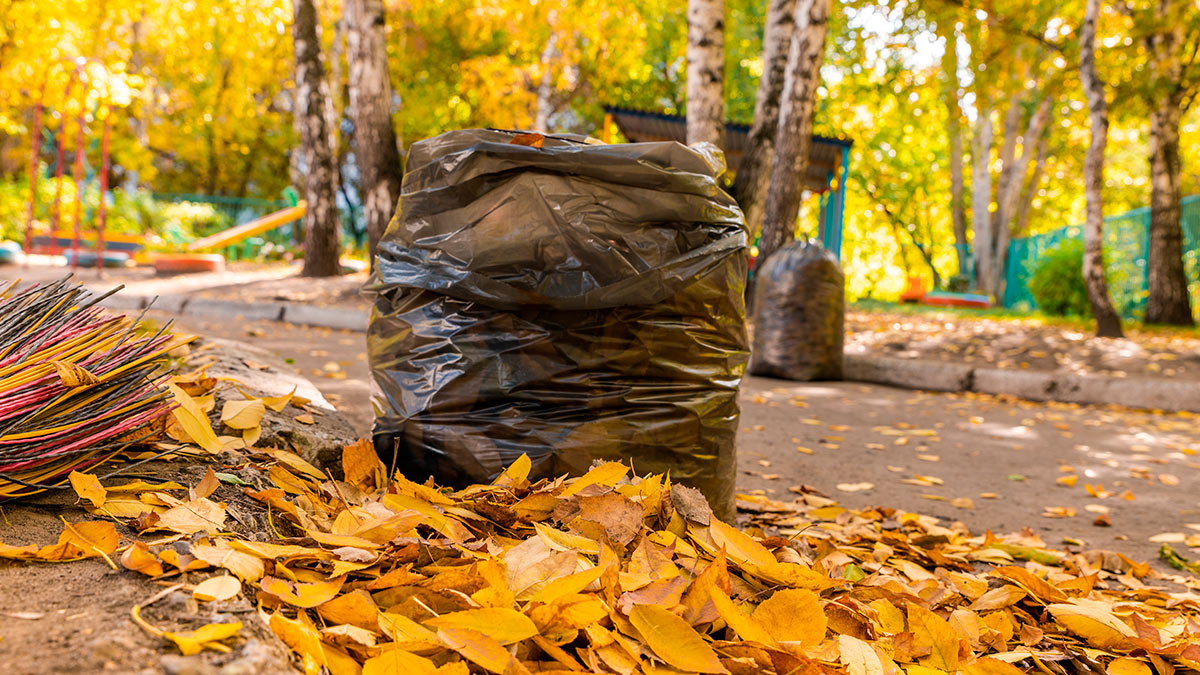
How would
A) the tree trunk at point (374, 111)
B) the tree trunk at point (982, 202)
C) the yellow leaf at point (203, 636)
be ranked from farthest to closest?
the tree trunk at point (982, 202)
the tree trunk at point (374, 111)
the yellow leaf at point (203, 636)

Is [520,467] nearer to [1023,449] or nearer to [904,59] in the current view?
[1023,449]

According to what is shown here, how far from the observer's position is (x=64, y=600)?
949 millimetres

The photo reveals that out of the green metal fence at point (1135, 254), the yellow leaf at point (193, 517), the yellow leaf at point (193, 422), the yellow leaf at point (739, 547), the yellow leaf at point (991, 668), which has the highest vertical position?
the green metal fence at point (1135, 254)

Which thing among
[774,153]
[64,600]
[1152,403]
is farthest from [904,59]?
[64,600]

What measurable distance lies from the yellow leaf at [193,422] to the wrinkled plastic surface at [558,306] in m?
0.45

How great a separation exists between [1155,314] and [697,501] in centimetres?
877

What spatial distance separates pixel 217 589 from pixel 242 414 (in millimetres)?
884

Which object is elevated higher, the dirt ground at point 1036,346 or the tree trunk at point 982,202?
the tree trunk at point 982,202

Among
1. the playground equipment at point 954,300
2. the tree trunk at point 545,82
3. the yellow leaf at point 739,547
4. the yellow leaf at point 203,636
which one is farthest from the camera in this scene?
the playground equipment at point 954,300

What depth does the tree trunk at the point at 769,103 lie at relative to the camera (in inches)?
263

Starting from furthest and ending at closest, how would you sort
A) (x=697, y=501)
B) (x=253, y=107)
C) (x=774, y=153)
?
1. (x=253, y=107)
2. (x=774, y=153)
3. (x=697, y=501)

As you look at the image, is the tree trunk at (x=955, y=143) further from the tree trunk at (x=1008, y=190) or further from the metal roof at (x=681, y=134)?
the metal roof at (x=681, y=134)

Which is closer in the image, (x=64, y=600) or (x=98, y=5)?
(x=64, y=600)

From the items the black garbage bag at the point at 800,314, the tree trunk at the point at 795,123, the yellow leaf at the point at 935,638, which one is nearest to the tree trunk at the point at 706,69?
the tree trunk at the point at 795,123
